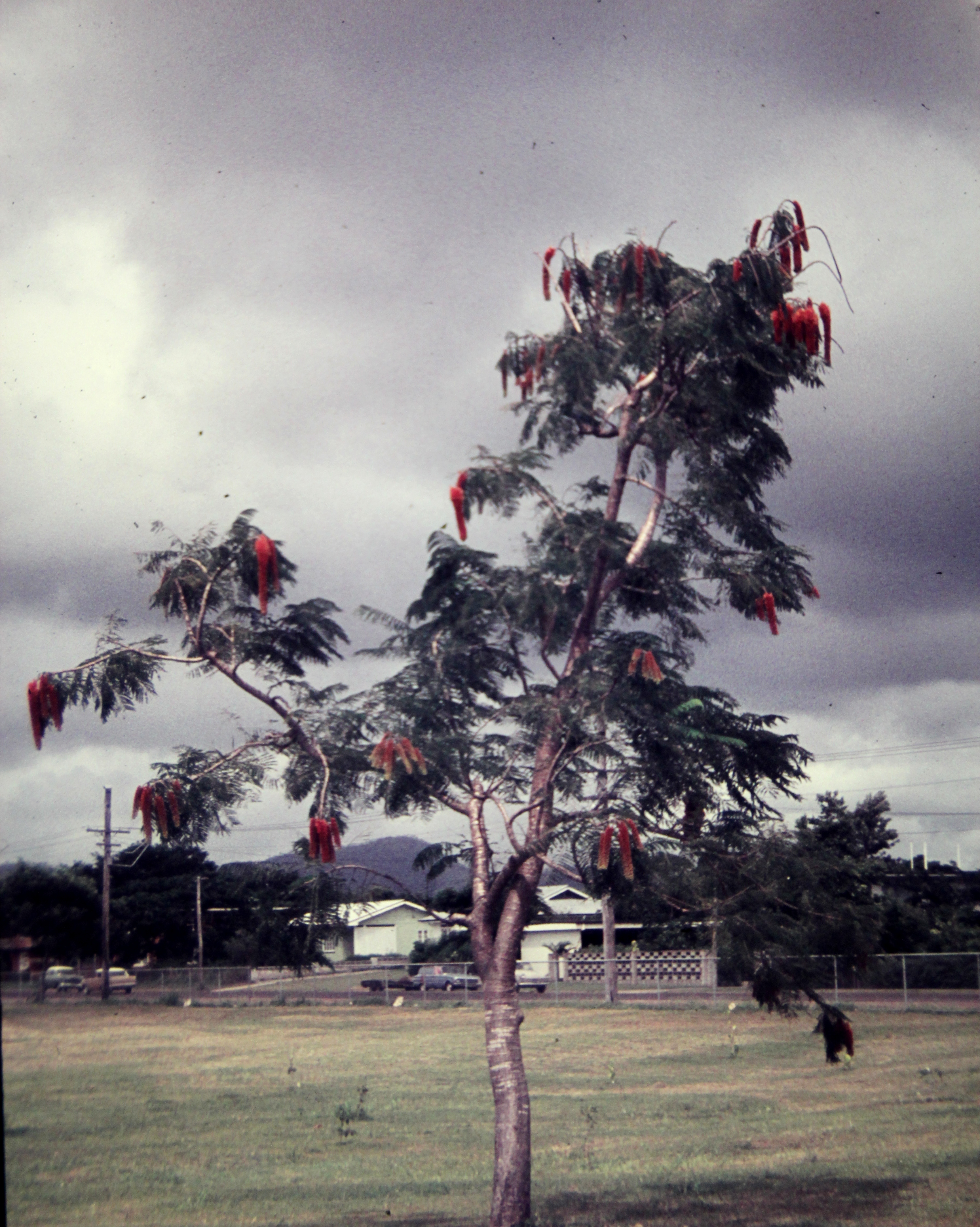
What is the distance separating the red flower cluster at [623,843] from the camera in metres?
6.91

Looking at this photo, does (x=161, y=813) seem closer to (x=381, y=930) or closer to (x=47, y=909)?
(x=47, y=909)

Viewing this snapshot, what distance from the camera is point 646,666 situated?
699cm

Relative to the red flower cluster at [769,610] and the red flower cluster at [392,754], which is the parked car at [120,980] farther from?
the red flower cluster at [769,610]

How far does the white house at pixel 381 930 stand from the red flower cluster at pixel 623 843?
1.83 metres

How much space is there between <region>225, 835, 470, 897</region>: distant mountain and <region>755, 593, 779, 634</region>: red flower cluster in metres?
3.03

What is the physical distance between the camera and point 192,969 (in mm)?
22797

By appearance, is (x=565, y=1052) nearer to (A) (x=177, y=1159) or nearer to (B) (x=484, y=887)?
(A) (x=177, y=1159)

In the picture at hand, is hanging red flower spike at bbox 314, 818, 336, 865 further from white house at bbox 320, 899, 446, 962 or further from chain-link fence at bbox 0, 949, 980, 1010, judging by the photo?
chain-link fence at bbox 0, 949, 980, 1010

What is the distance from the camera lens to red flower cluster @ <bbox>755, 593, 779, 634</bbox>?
734cm

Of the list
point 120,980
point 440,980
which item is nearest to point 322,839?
point 120,980

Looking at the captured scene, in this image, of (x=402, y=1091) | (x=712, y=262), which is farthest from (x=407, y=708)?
(x=402, y=1091)

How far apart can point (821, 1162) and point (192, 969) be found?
47.5ft

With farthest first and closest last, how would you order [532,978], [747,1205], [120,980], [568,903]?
1. [568,903]
2. [532,978]
3. [120,980]
4. [747,1205]

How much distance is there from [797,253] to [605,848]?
4295 mm
